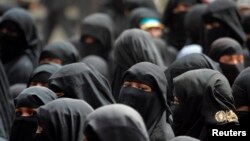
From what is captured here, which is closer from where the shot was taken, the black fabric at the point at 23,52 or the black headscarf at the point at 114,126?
the black headscarf at the point at 114,126

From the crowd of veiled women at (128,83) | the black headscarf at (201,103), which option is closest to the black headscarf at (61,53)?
the crowd of veiled women at (128,83)

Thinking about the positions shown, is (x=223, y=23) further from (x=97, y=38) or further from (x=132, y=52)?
(x=132, y=52)

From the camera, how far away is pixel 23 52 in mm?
10484

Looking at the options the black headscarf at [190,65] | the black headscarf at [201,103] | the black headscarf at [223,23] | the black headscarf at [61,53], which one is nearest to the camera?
the black headscarf at [201,103]

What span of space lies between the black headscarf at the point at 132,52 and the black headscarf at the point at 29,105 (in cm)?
123

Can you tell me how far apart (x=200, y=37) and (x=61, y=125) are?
4663 millimetres

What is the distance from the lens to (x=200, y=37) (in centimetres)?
1107

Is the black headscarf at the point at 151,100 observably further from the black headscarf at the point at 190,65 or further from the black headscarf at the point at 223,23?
the black headscarf at the point at 223,23

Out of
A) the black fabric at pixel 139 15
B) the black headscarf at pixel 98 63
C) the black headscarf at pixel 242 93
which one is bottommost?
the black headscarf at pixel 98 63

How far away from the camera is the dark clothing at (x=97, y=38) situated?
441 inches

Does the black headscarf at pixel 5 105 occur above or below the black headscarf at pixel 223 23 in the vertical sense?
below

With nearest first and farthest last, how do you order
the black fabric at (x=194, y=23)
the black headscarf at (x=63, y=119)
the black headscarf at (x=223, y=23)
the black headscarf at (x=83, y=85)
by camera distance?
the black headscarf at (x=63, y=119) < the black headscarf at (x=83, y=85) < the black headscarf at (x=223, y=23) < the black fabric at (x=194, y=23)

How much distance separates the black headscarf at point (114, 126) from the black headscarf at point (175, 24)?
246 inches

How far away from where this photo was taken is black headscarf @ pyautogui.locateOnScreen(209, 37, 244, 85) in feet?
28.9
